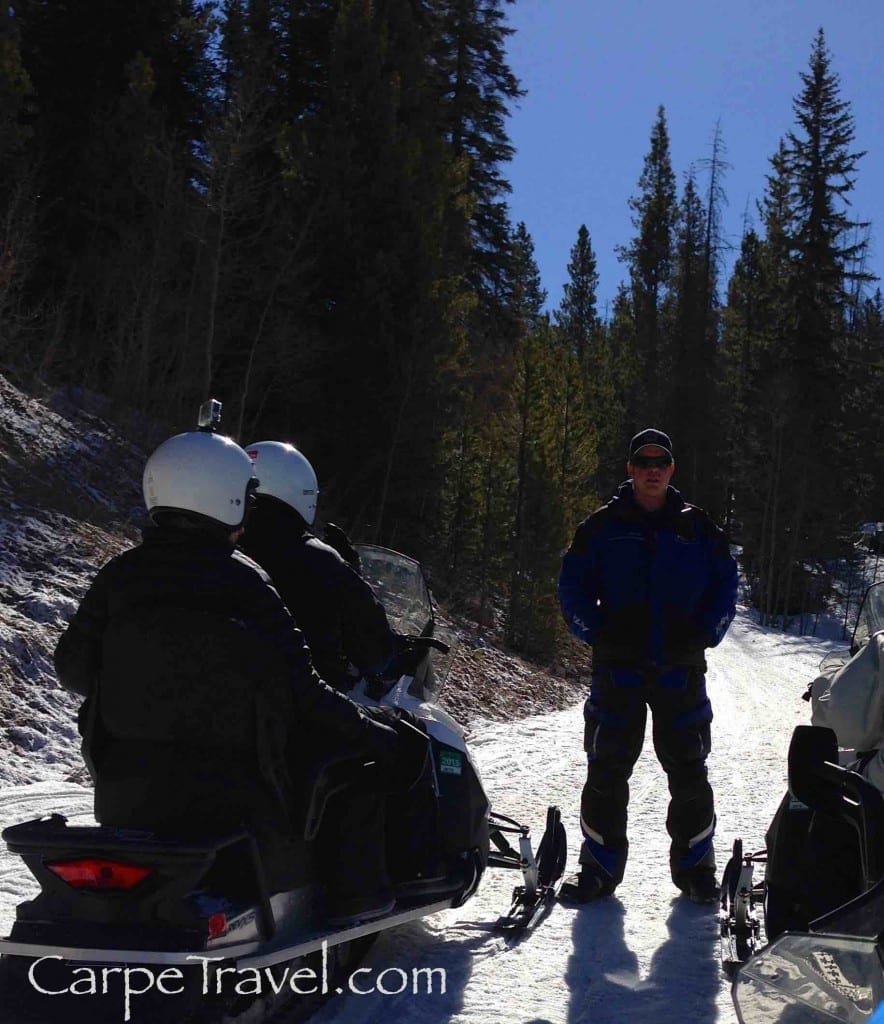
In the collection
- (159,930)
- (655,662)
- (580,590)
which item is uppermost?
(580,590)

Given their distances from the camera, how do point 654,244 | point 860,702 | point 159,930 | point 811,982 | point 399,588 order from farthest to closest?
point 654,244 < point 399,588 < point 860,702 < point 159,930 < point 811,982

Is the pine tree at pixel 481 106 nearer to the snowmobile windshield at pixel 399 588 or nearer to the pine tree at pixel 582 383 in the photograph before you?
the pine tree at pixel 582 383

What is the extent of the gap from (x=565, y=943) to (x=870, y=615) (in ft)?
6.11

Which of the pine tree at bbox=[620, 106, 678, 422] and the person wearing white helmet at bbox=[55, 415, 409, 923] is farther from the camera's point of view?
the pine tree at bbox=[620, 106, 678, 422]

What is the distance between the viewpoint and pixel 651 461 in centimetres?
478

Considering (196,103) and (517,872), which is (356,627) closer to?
(517,872)

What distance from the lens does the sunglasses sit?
4.78 meters

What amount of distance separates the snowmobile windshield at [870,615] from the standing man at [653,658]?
0.54 m

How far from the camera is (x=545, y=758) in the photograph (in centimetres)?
795

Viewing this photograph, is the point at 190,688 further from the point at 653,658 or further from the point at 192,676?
the point at 653,658

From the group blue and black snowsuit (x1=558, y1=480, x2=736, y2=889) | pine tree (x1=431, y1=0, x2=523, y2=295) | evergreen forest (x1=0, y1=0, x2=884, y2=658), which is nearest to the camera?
blue and black snowsuit (x1=558, y1=480, x2=736, y2=889)

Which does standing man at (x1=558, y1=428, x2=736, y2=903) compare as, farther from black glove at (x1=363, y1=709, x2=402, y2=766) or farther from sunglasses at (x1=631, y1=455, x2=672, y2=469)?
black glove at (x1=363, y1=709, x2=402, y2=766)

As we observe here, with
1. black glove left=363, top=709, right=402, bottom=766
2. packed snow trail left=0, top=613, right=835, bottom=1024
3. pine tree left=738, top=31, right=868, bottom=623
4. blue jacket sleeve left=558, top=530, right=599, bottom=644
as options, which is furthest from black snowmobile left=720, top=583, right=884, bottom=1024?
pine tree left=738, top=31, right=868, bottom=623

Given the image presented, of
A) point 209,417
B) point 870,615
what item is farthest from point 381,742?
point 870,615
